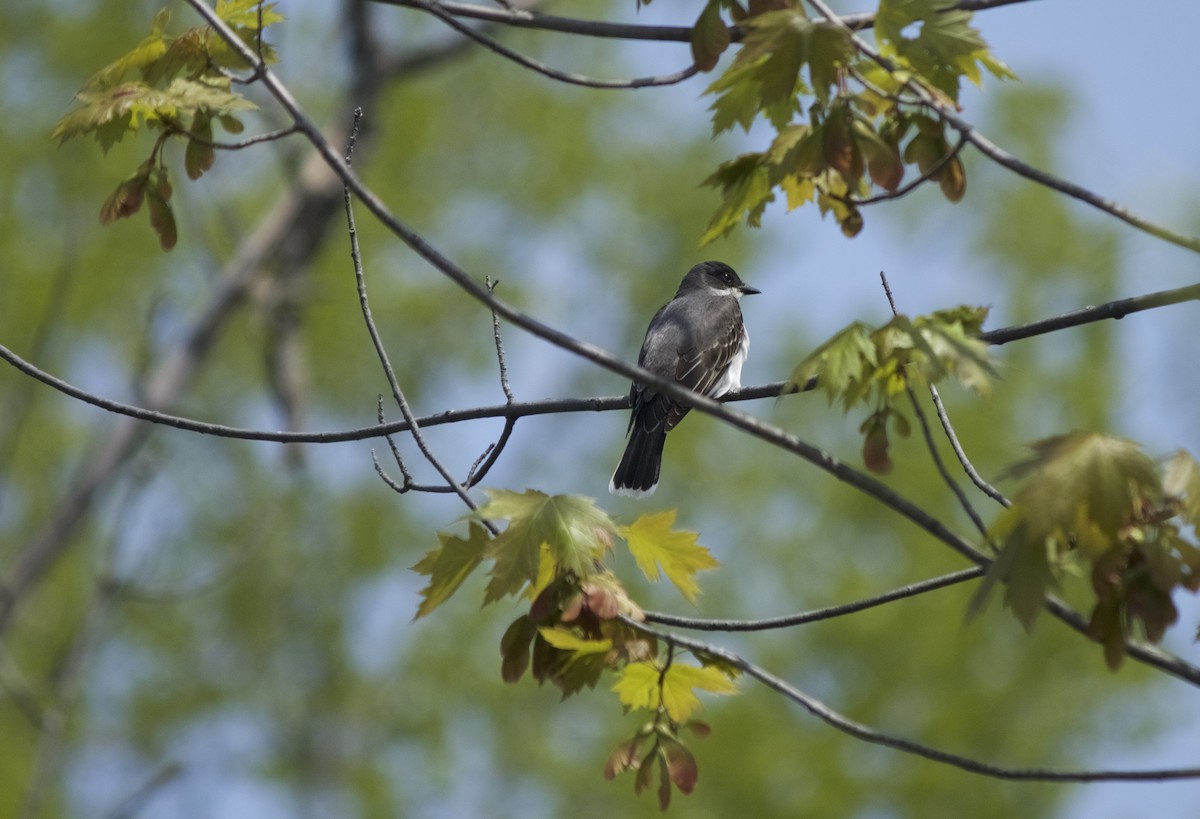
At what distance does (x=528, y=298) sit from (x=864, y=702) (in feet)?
23.6

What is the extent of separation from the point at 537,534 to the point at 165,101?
1.57 m

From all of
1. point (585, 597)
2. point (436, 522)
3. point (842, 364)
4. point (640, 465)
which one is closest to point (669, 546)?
point (585, 597)

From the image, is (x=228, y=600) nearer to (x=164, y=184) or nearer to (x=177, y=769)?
(x=177, y=769)

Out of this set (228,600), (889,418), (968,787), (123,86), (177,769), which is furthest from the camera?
(228,600)

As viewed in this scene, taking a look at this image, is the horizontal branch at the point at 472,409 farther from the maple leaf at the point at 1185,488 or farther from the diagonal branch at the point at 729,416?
the diagonal branch at the point at 729,416

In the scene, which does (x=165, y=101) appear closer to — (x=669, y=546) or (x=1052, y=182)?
(x=669, y=546)

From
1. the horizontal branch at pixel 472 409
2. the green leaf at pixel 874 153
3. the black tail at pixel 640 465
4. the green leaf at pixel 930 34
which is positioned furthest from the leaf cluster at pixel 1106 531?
the black tail at pixel 640 465

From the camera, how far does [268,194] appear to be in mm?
18594

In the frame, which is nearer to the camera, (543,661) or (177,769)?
(543,661)

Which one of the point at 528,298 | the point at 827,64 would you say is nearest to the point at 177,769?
the point at 827,64

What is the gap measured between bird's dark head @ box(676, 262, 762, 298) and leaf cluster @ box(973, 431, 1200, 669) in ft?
19.3

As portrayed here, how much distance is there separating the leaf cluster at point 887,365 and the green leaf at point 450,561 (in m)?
0.82

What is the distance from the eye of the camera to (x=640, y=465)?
659 cm

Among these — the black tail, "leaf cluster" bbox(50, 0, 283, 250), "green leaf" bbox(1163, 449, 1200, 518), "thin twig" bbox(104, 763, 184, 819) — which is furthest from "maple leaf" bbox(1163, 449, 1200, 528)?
"thin twig" bbox(104, 763, 184, 819)
